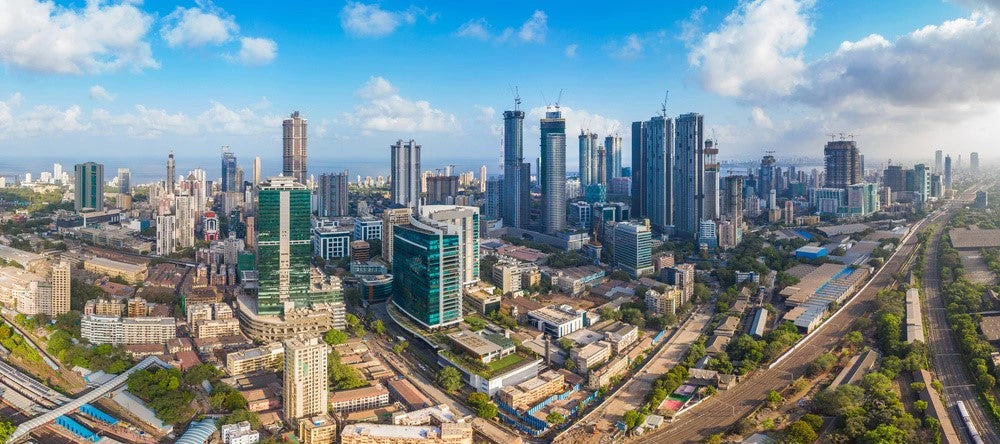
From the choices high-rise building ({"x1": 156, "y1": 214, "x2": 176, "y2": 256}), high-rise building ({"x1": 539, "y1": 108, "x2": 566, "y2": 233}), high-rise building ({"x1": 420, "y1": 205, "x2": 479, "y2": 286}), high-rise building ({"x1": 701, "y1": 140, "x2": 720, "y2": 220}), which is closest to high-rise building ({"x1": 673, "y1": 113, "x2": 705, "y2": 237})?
high-rise building ({"x1": 701, "y1": 140, "x2": 720, "y2": 220})

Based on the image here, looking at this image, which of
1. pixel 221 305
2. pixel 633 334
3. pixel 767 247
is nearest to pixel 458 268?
pixel 633 334

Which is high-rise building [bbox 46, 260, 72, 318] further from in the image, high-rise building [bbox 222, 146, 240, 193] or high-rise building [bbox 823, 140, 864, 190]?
high-rise building [bbox 823, 140, 864, 190]

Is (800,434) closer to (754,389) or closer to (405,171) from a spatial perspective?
(754,389)

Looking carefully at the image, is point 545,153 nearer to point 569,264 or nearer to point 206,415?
point 569,264

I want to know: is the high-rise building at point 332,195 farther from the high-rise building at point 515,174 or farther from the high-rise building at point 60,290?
the high-rise building at point 60,290

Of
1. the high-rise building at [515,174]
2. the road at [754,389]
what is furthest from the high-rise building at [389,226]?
the road at [754,389]

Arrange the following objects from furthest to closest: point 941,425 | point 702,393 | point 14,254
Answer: point 14,254, point 702,393, point 941,425
